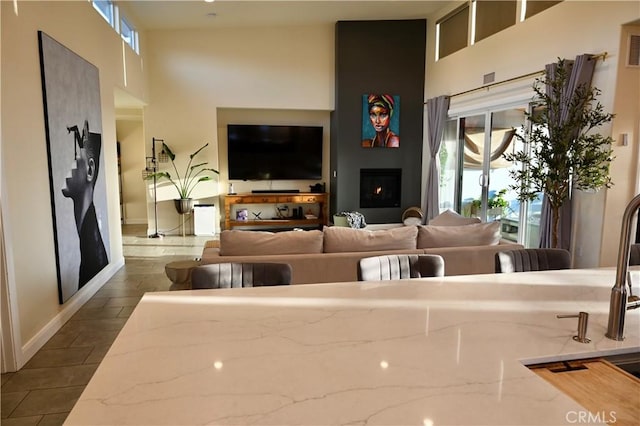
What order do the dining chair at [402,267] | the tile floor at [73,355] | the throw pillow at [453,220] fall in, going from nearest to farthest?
the dining chair at [402,267], the tile floor at [73,355], the throw pillow at [453,220]

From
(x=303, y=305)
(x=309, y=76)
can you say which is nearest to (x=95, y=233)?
(x=303, y=305)

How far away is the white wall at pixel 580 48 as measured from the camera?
13.1 feet

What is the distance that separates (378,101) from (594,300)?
6.47m

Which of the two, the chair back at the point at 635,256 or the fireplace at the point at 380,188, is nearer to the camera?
the chair back at the point at 635,256

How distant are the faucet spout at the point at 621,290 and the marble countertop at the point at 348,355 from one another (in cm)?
4

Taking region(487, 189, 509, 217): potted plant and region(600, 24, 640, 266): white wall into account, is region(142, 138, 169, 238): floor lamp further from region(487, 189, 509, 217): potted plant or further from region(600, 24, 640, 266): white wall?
region(600, 24, 640, 266): white wall

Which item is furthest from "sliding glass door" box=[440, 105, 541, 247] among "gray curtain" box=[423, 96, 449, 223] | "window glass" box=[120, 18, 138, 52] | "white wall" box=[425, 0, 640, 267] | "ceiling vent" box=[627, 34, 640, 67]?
"window glass" box=[120, 18, 138, 52]

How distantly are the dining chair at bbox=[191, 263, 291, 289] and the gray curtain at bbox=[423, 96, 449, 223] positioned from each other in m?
5.72

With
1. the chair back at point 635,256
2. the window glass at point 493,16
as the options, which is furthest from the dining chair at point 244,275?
the window glass at point 493,16

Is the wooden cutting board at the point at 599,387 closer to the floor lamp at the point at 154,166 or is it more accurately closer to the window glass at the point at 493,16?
the window glass at the point at 493,16

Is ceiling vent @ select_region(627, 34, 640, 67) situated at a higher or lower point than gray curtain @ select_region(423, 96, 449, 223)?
higher

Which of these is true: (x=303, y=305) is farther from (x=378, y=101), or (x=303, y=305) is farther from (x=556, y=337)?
(x=378, y=101)

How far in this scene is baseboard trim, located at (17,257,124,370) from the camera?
2930mm

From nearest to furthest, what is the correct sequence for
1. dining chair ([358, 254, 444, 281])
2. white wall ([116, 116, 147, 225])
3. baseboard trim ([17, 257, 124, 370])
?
1. dining chair ([358, 254, 444, 281])
2. baseboard trim ([17, 257, 124, 370])
3. white wall ([116, 116, 147, 225])
